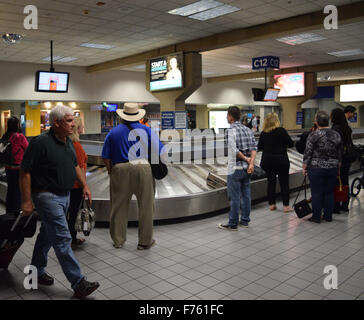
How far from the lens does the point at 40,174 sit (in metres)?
2.81

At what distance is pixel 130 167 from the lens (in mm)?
4059

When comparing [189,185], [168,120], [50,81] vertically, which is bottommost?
[189,185]

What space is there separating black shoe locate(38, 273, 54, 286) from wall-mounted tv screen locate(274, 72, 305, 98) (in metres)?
16.0

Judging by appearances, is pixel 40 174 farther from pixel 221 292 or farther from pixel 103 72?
pixel 103 72

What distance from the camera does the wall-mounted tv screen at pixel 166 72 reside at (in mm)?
11562

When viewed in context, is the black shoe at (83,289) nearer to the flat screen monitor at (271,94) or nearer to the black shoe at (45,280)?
the black shoe at (45,280)

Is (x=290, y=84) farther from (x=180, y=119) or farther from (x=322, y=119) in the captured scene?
(x=322, y=119)

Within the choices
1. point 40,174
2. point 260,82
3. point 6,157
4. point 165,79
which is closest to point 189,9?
point 165,79

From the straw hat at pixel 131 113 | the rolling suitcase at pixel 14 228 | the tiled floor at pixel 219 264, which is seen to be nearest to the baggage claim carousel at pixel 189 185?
the tiled floor at pixel 219 264

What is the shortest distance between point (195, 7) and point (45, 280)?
6.66 meters

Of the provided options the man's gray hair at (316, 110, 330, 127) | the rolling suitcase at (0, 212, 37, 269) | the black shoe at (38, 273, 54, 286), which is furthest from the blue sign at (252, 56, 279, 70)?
the black shoe at (38, 273, 54, 286)

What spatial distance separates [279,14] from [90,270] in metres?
7.54

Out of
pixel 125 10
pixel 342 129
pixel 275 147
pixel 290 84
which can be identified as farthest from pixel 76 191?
pixel 290 84

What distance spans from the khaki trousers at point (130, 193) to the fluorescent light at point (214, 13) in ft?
17.6
